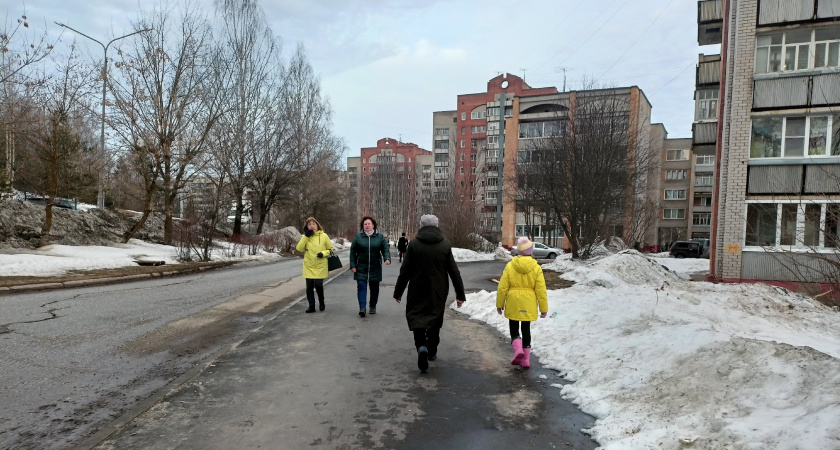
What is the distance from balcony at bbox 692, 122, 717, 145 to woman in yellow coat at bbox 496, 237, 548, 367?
60.1 feet

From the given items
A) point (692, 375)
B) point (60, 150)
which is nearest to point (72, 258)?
point (60, 150)

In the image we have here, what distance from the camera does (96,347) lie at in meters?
6.01

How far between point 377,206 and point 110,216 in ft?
193

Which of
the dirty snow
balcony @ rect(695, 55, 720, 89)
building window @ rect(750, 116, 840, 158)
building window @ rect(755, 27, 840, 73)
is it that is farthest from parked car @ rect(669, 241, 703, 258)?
the dirty snow

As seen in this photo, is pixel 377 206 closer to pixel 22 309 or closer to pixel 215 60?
pixel 215 60

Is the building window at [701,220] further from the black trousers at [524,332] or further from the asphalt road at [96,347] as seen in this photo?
the black trousers at [524,332]

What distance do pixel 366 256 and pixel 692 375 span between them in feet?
17.9

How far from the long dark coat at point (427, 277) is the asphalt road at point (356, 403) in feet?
1.99

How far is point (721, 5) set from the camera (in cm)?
2081

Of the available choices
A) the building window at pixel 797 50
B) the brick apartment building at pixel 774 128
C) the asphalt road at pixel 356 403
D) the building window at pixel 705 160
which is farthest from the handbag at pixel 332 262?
the building window at pixel 705 160

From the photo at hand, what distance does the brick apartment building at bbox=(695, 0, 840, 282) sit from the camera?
50.3ft

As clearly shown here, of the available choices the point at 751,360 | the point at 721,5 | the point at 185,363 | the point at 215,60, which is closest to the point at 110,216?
the point at 215,60

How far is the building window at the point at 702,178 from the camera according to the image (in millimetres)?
60375

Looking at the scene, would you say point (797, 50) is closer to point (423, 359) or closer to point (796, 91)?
point (796, 91)
